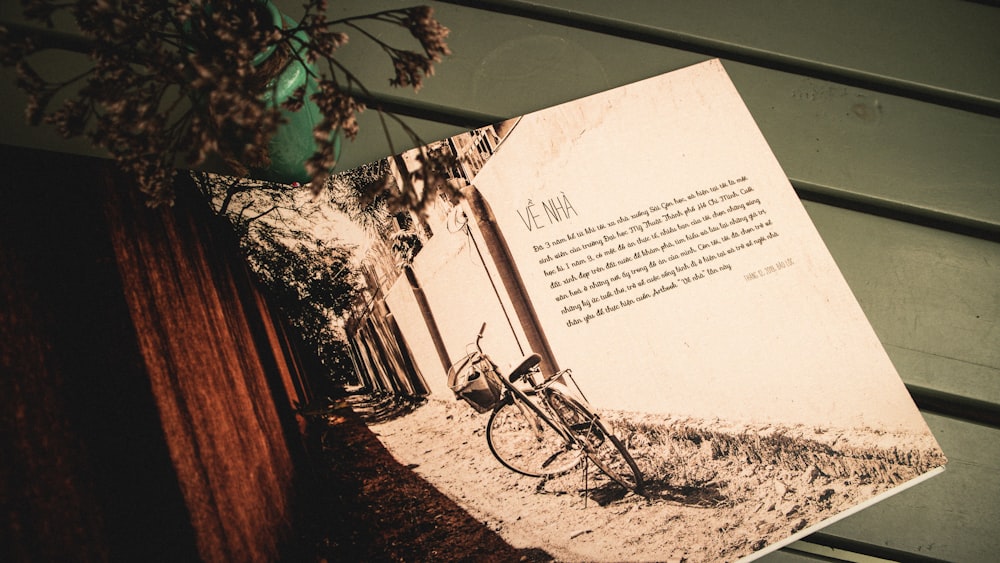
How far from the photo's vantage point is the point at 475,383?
2.22ft

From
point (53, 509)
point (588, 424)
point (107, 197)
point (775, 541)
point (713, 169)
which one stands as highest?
point (107, 197)

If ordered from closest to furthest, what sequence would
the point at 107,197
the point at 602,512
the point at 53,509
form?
the point at 53,509 < the point at 107,197 < the point at 602,512

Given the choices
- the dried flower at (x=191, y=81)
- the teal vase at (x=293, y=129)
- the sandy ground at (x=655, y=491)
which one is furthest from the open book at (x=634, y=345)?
the dried flower at (x=191, y=81)

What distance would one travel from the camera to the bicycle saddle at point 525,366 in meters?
0.69

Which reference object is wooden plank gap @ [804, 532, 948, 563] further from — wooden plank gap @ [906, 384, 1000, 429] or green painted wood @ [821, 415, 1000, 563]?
wooden plank gap @ [906, 384, 1000, 429]

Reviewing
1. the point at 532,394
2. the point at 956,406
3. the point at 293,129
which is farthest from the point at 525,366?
the point at 956,406

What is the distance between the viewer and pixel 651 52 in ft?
2.71

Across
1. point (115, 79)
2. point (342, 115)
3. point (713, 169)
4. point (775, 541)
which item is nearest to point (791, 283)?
point (713, 169)

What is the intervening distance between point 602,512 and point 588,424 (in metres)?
0.11

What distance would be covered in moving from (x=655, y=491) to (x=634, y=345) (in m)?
0.19

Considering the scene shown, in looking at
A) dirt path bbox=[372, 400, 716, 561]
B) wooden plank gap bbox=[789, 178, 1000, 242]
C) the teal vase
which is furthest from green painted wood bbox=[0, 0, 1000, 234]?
dirt path bbox=[372, 400, 716, 561]

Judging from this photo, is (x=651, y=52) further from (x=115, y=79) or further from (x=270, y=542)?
(x=270, y=542)

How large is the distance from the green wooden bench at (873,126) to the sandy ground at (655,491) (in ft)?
0.27

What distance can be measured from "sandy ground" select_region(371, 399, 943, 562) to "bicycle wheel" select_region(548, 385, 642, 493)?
1 cm
